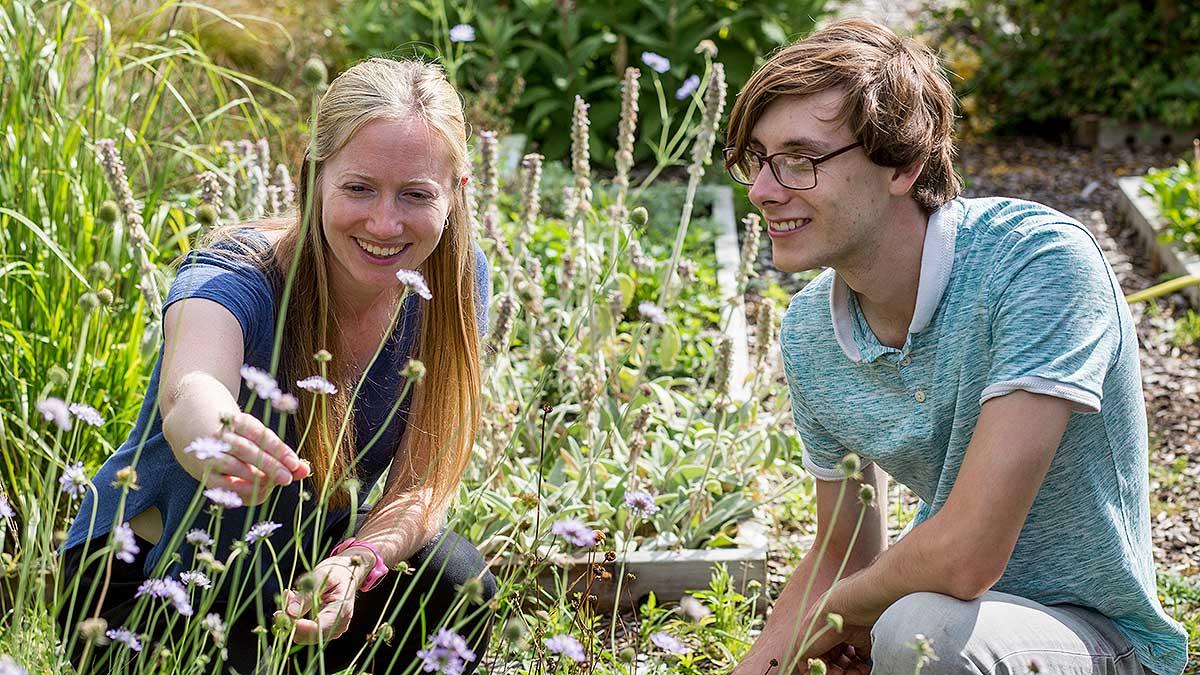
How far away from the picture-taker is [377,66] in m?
2.34

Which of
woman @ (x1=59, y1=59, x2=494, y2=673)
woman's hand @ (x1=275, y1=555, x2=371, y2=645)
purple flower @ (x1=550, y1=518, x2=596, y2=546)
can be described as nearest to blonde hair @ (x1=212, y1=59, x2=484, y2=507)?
woman @ (x1=59, y1=59, x2=494, y2=673)

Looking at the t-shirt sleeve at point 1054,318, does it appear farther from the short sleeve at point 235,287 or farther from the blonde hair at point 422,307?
the short sleeve at point 235,287

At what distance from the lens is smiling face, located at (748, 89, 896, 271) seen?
2.10 meters

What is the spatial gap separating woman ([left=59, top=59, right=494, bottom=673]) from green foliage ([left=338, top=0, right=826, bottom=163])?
3.86 m

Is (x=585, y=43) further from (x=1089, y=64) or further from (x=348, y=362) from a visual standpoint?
(x=348, y=362)

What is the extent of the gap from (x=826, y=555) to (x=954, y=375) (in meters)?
0.48

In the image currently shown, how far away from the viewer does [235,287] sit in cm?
218

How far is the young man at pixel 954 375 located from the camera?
1956 millimetres

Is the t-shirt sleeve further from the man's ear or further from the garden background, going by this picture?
the garden background

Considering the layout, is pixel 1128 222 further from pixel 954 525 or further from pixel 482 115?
pixel 954 525

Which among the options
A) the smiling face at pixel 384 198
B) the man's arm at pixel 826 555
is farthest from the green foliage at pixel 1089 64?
the smiling face at pixel 384 198

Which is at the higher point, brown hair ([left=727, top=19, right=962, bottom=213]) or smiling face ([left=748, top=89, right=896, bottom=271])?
brown hair ([left=727, top=19, right=962, bottom=213])

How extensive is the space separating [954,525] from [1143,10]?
20.9 feet

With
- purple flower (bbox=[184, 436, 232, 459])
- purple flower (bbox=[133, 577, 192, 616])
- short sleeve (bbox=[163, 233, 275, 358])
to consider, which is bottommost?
purple flower (bbox=[133, 577, 192, 616])
